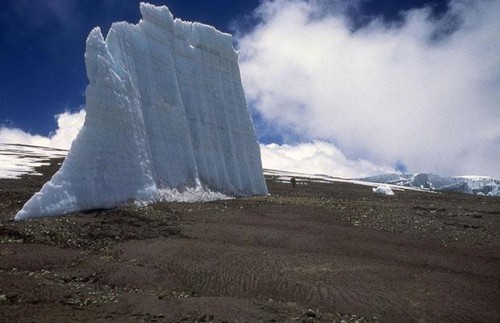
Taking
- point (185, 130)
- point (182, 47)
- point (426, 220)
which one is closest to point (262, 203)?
point (185, 130)

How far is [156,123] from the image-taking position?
68.0 feet

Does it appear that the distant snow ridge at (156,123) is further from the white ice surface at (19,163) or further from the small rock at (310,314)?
the white ice surface at (19,163)

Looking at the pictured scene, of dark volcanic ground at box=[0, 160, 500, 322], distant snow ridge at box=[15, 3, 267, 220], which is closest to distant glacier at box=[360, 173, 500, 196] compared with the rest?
distant snow ridge at box=[15, 3, 267, 220]

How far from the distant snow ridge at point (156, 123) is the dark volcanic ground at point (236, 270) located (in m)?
1.47

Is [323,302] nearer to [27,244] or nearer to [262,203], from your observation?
[27,244]

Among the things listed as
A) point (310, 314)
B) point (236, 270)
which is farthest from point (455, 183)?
point (310, 314)

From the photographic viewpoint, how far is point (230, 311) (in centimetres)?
778

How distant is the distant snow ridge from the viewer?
52.0 feet

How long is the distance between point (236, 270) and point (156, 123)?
12232 millimetres

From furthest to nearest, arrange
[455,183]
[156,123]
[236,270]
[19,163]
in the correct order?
[455,183], [19,163], [156,123], [236,270]

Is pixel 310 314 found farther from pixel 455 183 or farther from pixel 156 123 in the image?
pixel 455 183

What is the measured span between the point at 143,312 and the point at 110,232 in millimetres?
6057

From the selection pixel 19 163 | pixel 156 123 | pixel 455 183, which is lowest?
pixel 455 183

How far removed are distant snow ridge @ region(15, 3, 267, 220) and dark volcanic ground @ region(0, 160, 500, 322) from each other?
1471 mm
